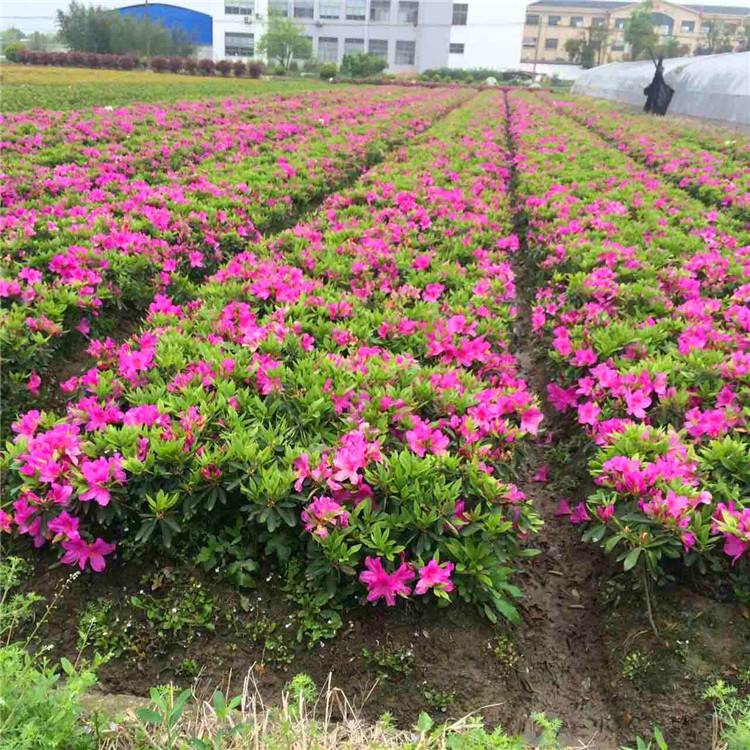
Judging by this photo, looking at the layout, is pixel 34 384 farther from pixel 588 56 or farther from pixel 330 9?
pixel 330 9

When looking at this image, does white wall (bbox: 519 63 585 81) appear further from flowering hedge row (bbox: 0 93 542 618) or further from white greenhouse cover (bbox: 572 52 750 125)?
flowering hedge row (bbox: 0 93 542 618)

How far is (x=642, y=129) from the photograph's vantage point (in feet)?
53.7

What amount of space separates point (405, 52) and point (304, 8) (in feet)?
44.2

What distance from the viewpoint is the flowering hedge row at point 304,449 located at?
242cm

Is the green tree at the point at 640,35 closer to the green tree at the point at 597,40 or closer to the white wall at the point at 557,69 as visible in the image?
the green tree at the point at 597,40

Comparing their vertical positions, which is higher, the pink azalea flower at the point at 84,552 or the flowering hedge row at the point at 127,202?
the flowering hedge row at the point at 127,202

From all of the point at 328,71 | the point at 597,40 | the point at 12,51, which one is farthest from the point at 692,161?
the point at 597,40

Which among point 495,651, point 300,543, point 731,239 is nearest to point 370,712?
point 495,651

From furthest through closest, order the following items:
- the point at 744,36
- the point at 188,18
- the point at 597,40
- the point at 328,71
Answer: the point at 188,18 → the point at 744,36 → the point at 597,40 → the point at 328,71

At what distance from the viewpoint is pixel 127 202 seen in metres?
6.36

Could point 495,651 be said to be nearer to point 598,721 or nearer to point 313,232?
point 598,721

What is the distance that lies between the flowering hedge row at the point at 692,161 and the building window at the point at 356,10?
67.1 metres

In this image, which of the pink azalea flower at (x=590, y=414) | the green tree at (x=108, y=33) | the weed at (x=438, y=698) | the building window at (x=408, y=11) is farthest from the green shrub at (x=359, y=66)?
the weed at (x=438, y=698)

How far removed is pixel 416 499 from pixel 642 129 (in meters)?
17.0
